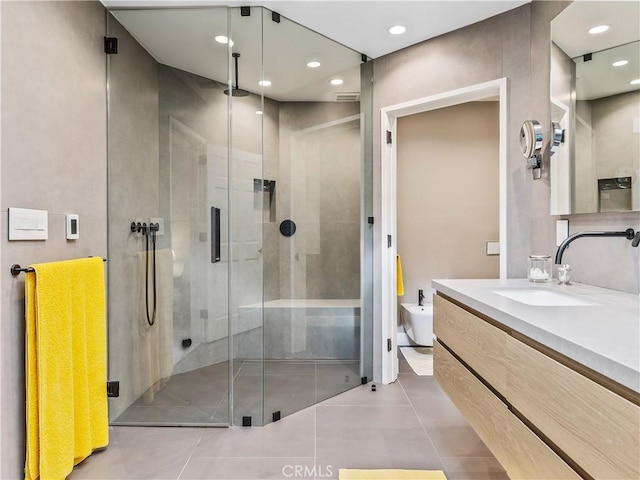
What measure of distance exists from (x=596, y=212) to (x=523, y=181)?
50cm

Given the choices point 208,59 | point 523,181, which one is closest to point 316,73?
point 208,59

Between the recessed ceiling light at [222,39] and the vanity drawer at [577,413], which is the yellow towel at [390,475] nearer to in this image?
the vanity drawer at [577,413]

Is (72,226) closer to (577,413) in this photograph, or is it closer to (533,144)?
(577,413)

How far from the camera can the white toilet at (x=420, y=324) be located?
133 inches

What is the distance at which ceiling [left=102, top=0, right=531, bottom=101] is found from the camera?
6.81 feet

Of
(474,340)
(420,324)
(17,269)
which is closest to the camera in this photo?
(474,340)

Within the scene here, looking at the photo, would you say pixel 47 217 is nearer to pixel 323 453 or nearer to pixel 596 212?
pixel 323 453

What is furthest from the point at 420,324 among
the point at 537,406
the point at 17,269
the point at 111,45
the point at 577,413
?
the point at 111,45

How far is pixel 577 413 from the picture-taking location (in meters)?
0.80

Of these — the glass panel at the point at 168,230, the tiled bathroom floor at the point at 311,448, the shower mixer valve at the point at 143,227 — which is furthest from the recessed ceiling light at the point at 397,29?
the tiled bathroom floor at the point at 311,448

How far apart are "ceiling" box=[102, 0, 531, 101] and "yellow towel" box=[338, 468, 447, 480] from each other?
213cm

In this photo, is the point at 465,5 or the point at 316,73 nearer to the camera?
the point at 465,5

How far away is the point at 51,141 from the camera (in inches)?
65.5

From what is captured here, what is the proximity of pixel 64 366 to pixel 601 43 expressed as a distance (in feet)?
9.08
